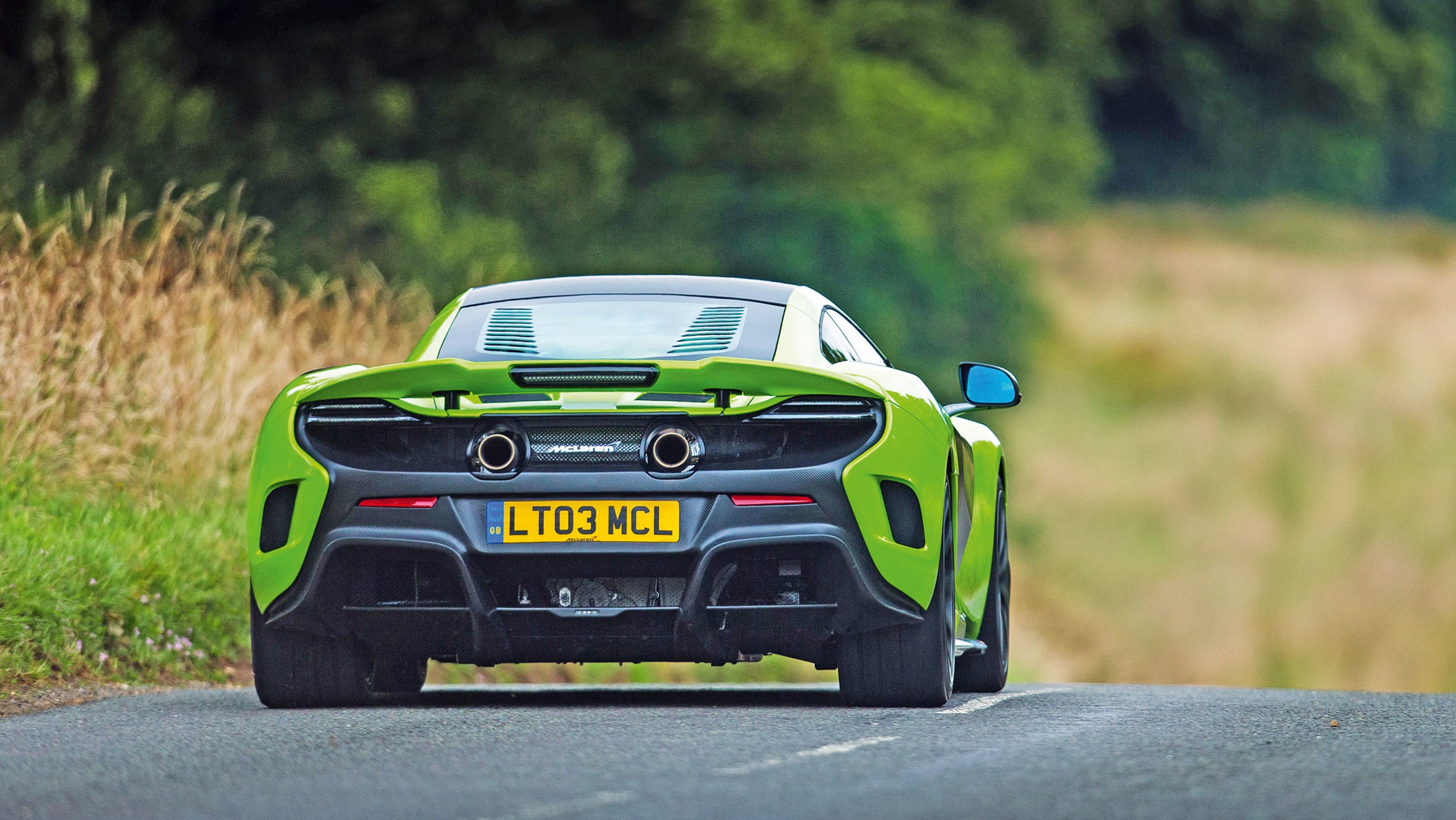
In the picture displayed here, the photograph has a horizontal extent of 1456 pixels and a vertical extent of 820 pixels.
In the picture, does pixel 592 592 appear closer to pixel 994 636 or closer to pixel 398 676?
pixel 398 676

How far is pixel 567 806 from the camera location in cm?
570

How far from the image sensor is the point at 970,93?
1661 inches

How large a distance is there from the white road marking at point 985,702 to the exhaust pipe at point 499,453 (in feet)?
5.46

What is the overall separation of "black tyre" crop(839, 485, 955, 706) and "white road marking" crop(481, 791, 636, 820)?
2074mm

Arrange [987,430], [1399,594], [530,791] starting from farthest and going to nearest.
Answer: [1399,594] → [987,430] → [530,791]

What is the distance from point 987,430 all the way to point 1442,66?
5459cm

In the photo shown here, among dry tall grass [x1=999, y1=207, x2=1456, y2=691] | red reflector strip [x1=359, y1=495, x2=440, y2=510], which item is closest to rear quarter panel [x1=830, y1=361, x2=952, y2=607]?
red reflector strip [x1=359, y1=495, x2=440, y2=510]

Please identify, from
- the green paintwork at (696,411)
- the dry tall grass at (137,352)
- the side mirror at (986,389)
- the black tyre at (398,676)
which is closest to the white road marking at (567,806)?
the green paintwork at (696,411)

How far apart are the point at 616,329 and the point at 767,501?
4.02 ft

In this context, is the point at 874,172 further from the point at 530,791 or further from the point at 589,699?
the point at 530,791

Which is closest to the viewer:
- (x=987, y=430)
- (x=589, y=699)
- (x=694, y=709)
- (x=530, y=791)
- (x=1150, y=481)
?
(x=530, y=791)

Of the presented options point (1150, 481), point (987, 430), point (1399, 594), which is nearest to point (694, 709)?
point (987, 430)

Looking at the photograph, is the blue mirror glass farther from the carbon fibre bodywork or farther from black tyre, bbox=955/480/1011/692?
the carbon fibre bodywork

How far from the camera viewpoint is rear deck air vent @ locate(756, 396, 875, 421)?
747 centimetres
